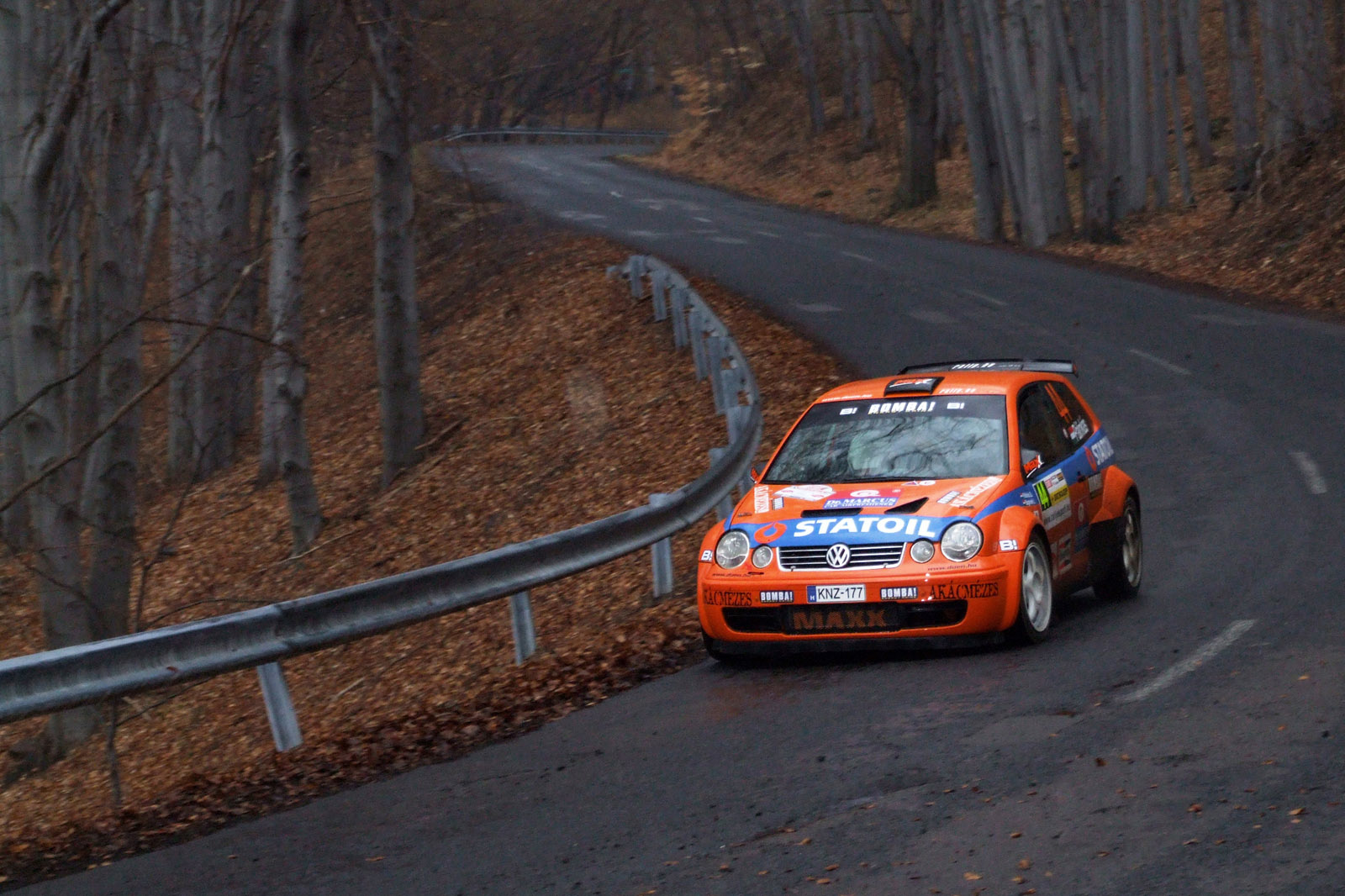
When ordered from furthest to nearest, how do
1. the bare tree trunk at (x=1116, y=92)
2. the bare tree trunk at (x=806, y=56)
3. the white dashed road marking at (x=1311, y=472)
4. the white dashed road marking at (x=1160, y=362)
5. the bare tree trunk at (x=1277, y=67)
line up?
1. the bare tree trunk at (x=806, y=56)
2. the bare tree trunk at (x=1116, y=92)
3. the bare tree trunk at (x=1277, y=67)
4. the white dashed road marking at (x=1160, y=362)
5. the white dashed road marking at (x=1311, y=472)

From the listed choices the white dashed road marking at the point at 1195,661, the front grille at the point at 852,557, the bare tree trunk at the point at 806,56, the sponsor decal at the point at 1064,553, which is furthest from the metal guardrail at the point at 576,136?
the white dashed road marking at the point at 1195,661

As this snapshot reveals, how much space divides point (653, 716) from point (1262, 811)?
3.44 metres

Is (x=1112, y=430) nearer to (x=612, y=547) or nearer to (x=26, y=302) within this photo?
(x=612, y=547)

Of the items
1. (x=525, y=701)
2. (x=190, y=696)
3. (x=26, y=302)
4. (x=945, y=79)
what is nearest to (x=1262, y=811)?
(x=525, y=701)

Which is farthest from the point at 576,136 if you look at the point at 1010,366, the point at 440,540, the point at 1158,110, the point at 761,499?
the point at 761,499

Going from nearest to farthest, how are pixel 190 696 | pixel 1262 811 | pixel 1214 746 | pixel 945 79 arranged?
pixel 1262 811, pixel 1214 746, pixel 190 696, pixel 945 79

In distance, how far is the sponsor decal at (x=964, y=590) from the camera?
878cm

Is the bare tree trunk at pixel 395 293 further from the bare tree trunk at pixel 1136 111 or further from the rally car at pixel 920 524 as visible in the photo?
the bare tree trunk at pixel 1136 111

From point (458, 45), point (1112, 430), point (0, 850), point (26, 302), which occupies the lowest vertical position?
point (1112, 430)

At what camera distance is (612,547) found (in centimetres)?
1118

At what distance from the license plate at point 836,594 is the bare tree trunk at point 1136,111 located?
26.7 meters

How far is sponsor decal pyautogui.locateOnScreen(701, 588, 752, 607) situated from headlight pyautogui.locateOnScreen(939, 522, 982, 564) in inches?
44.9

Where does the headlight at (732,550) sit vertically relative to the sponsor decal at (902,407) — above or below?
below

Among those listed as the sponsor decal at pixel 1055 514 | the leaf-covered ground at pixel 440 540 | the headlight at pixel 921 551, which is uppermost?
the headlight at pixel 921 551
